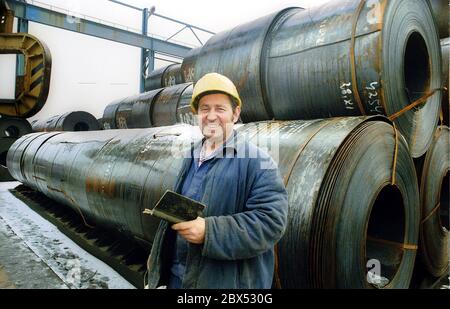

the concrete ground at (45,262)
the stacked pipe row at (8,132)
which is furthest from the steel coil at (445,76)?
the stacked pipe row at (8,132)

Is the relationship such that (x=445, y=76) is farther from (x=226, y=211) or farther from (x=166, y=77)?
(x=166, y=77)

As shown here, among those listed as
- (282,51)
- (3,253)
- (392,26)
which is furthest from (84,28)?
(392,26)

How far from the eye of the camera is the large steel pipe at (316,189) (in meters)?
1.58

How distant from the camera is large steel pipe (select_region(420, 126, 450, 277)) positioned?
9.21 ft

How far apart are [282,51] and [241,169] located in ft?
5.66

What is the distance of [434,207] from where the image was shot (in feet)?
9.50

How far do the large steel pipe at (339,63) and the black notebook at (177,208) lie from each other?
5.29 feet

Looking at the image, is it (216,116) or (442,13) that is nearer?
(216,116)

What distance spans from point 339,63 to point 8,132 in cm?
754

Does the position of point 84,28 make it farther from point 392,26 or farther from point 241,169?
point 241,169

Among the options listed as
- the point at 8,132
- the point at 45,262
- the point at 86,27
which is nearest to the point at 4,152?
the point at 8,132

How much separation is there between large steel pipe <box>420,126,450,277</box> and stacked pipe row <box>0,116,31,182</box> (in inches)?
296

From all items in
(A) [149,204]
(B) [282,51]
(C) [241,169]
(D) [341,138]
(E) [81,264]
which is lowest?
(E) [81,264]
